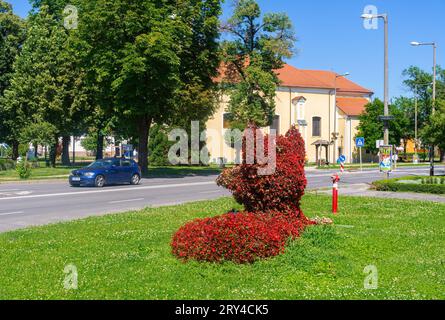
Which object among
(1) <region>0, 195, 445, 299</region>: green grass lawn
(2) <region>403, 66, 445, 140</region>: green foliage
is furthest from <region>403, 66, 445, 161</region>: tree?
(1) <region>0, 195, 445, 299</region>: green grass lawn

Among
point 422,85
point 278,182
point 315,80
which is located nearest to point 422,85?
point 422,85

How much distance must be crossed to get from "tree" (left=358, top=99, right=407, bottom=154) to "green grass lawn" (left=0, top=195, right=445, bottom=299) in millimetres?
62911

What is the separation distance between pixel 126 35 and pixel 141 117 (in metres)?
5.95

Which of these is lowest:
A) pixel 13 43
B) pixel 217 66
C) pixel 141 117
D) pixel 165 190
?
pixel 165 190

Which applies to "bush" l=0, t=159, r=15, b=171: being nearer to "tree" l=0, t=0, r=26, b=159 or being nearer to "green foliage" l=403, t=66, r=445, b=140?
"tree" l=0, t=0, r=26, b=159

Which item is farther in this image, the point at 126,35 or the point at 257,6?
the point at 257,6

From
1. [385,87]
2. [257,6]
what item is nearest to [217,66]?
[257,6]

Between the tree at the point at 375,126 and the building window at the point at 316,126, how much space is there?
5.81m

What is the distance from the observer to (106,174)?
27766mm

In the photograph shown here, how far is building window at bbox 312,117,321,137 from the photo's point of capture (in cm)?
7503

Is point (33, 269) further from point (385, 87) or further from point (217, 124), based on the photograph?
point (217, 124)

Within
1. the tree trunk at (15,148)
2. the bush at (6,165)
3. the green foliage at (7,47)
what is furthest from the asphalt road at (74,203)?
the tree trunk at (15,148)
